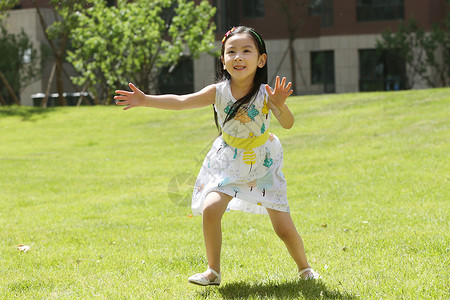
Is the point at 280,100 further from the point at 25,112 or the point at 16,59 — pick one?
the point at 16,59

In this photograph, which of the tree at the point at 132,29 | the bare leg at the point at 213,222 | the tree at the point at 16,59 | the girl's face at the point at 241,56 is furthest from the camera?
the tree at the point at 16,59

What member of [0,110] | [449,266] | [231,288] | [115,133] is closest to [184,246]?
[231,288]

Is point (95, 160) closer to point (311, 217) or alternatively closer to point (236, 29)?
point (311, 217)

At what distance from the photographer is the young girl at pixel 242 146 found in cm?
409

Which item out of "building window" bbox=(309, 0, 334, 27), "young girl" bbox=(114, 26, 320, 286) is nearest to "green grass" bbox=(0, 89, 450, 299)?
"young girl" bbox=(114, 26, 320, 286)

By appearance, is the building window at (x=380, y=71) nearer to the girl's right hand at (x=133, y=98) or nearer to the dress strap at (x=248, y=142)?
the dress strap at (x=248, y=142)

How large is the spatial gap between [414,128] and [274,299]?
35.3 feet

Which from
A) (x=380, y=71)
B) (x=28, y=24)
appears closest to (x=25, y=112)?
(x=28, y=24)

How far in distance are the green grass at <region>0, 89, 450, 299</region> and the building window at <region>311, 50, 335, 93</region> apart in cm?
1702

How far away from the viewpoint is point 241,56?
162 inches

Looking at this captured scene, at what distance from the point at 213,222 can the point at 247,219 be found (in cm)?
299

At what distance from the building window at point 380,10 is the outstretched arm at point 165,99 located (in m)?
28.7

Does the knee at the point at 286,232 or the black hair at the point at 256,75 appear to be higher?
the black hair at the point at 256,75

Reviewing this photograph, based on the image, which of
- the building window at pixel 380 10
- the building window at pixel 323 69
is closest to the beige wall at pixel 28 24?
the building window at pixel 323 69
